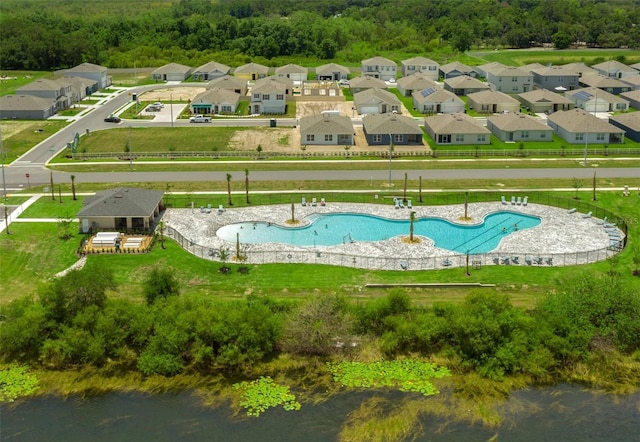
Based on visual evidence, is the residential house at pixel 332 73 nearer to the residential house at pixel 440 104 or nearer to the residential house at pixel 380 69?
the residential house at pixel 380 69

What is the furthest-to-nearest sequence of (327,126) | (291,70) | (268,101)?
(291,70)
(268,101)
(327,126)

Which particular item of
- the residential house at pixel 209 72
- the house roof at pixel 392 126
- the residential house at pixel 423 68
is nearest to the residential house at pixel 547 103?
the house roof at pixel 392 126

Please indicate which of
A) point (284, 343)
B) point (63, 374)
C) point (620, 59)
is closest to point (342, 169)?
point (284, 343)

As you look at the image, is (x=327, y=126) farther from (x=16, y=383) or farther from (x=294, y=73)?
(x=16, y=383)

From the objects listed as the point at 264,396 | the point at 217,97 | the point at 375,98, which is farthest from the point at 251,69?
the point at 264,396

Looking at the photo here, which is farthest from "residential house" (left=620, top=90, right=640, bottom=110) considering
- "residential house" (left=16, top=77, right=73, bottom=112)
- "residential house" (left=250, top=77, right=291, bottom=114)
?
"residential house" (left=16, top=77, right=73, bottom=112)

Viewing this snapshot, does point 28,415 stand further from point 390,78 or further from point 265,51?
point 265,51
